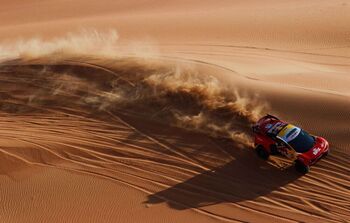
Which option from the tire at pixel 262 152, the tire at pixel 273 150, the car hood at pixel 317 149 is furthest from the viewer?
the tire at pixel 262 152

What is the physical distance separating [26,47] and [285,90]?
1280 cm

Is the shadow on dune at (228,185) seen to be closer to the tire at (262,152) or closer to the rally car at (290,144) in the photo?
the tire at (262,152)

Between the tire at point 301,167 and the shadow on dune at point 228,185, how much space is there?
16 centimetres

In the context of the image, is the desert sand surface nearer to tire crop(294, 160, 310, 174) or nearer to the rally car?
tire crop(294, 160, 310, 174)

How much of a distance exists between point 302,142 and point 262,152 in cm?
116

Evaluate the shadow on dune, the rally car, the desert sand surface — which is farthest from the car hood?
the shadow on dune

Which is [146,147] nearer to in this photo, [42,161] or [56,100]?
[42,161]

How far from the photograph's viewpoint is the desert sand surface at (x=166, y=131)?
37.0 feet

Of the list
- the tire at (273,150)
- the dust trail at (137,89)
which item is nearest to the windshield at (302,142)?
the tire at (273,150)

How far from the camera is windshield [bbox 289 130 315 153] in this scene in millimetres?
11703

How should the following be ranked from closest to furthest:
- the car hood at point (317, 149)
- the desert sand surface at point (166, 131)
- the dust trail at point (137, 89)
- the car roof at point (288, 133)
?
the desert sand surface at point (166, 131)
the car hood at point (317, 149)
the car roof at point (288, 133)
the dust trail at point (137, 89)

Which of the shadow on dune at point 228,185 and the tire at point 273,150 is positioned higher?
the tire at point 273,150

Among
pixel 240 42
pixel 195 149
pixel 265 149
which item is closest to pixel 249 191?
pixel 265 149

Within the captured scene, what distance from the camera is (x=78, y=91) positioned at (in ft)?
53.0
